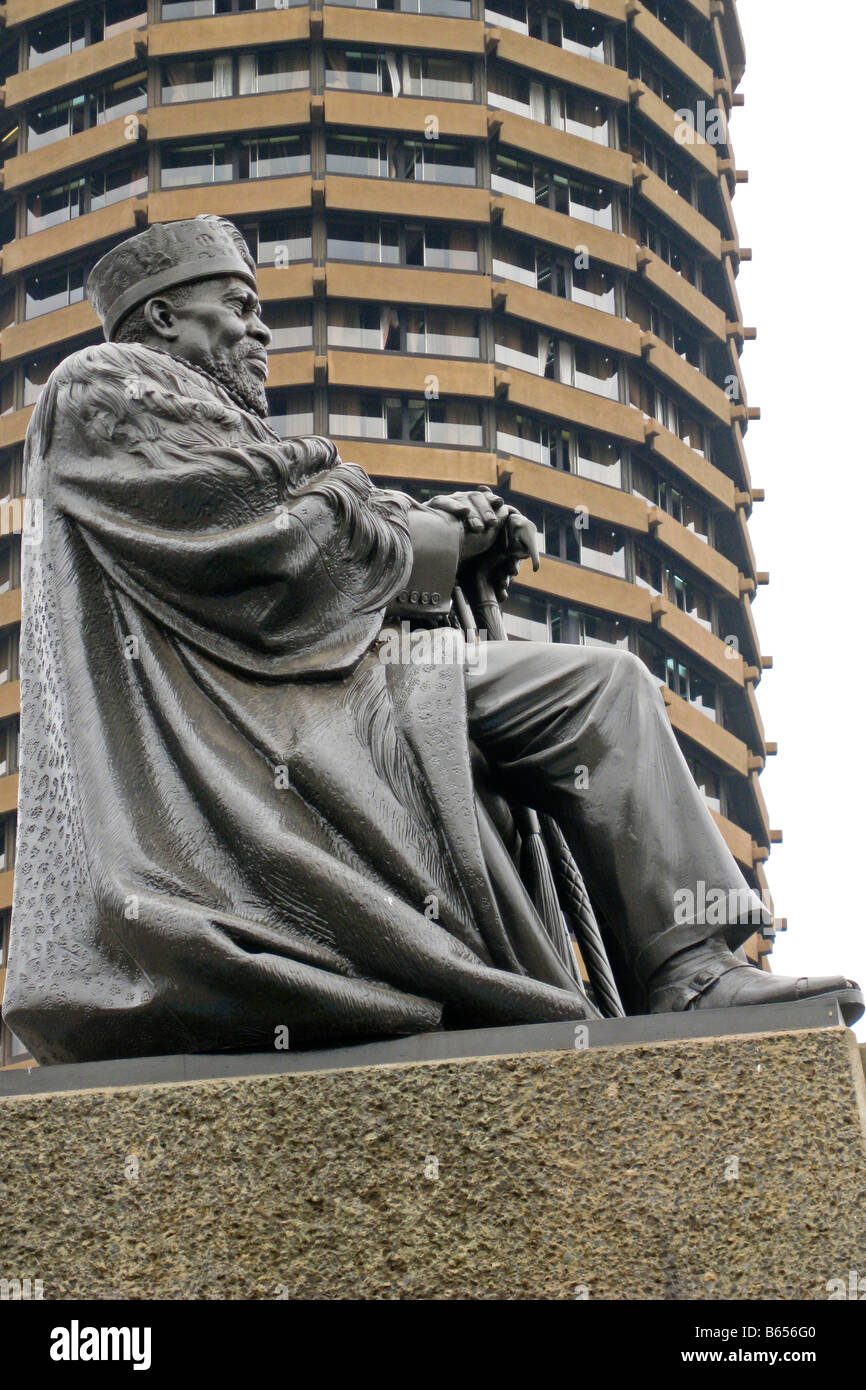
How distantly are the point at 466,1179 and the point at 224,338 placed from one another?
2603 millimetres

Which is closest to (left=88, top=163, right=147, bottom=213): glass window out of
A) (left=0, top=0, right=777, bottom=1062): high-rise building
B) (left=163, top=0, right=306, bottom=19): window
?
(left=0, top=0, right=777, bottom=1062): high-rise building

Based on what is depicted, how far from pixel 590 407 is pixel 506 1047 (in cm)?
4583

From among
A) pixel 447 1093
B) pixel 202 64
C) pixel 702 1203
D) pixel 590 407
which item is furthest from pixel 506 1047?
pixel 202 64

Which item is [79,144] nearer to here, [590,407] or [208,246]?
[590,407]

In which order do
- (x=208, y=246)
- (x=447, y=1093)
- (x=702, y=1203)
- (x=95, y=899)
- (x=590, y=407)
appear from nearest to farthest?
(x=702, y=1203)
(x=447, y=1093)
(x=95, y=899)
(x=208, y=246)
(x=590, y=407)

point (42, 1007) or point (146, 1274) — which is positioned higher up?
point (42, 1007)

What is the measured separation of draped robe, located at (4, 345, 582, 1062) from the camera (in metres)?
4.49

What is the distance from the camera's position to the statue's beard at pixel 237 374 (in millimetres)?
5609

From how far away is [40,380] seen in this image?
5050 cm

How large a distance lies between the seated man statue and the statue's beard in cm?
23

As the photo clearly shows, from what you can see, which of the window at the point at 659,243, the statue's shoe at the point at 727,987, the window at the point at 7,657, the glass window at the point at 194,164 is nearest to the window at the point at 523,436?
the window at the point at 659,243

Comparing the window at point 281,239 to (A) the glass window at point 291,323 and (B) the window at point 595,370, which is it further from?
(B) the window at point 595,370

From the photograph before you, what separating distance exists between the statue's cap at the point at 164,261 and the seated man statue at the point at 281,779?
0.44m

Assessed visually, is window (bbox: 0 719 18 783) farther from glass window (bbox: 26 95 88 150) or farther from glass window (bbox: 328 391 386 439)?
glass window (bbox: 26 95 88 150)
